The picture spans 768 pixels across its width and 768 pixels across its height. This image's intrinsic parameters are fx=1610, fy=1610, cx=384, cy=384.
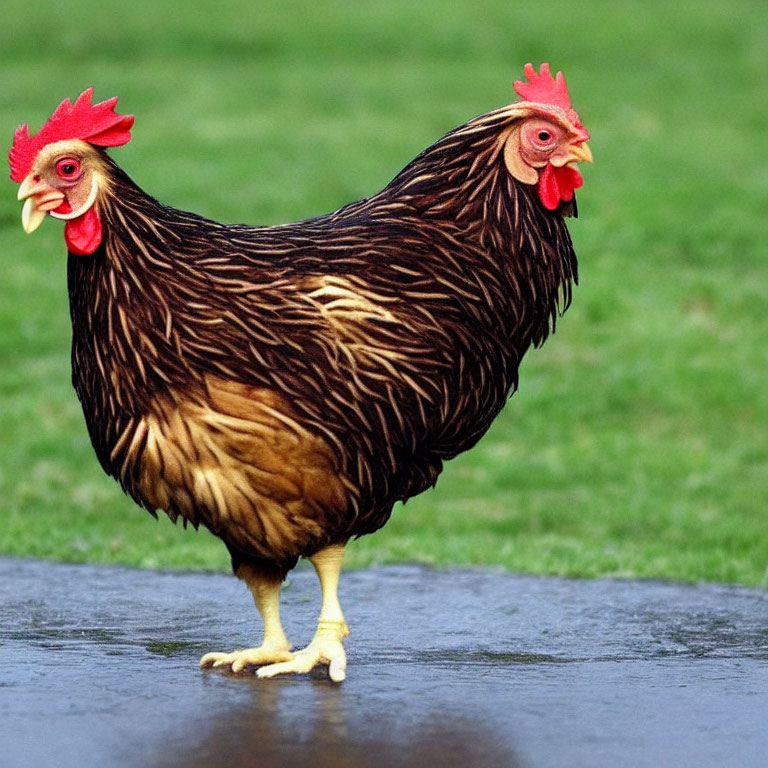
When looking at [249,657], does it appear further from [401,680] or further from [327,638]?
[401,680]

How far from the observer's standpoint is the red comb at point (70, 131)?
207 inches

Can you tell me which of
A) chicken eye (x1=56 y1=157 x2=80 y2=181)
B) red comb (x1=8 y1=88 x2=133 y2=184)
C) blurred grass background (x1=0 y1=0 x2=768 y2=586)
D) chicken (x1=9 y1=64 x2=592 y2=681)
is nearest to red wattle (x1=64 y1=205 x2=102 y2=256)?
chicken (x1=9 y1=64 x2=592 y2=681)

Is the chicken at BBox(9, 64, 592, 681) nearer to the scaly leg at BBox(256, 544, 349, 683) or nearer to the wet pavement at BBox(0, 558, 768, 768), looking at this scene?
the scaly leg at BBox(256, 544, 349, 683)

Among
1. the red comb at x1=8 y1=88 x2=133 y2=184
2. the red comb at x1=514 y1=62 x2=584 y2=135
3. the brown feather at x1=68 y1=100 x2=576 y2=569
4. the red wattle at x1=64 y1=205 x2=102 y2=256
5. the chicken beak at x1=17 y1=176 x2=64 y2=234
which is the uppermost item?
the red comb at x1=514 y1=62 x2=584 y2=135

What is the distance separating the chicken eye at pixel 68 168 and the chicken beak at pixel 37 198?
6 centimetres

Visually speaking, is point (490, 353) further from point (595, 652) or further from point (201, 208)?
point (201, 208)

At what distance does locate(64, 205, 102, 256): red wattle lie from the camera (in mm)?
5234

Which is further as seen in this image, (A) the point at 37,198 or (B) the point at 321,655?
(B) the point at 321,655

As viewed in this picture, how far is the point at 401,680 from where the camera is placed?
5461 millimetres

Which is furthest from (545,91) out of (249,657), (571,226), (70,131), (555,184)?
(571,226)

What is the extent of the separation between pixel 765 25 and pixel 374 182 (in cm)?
973

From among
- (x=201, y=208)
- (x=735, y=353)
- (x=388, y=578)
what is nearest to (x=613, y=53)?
(x=201, y=208)

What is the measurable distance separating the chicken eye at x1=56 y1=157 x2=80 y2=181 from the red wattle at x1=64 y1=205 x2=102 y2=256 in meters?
0.12

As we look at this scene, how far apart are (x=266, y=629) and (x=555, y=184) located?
1.90m
